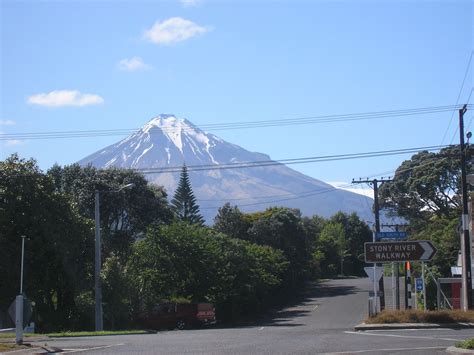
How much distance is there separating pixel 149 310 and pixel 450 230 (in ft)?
93.7

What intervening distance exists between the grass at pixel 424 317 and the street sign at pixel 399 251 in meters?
2.36

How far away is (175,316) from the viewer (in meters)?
38.8

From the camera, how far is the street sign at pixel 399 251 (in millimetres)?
26891

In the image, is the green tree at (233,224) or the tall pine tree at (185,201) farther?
the tall pine tree at (185,201)

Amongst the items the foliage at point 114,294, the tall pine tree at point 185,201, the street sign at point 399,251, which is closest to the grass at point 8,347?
the street sign at point 399,251

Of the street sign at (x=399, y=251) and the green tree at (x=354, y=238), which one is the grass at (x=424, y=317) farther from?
the green tree at (x=354, y=238)

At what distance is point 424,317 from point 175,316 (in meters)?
17.4

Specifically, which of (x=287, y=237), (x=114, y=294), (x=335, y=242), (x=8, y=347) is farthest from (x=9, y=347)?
(x=335, y=242)

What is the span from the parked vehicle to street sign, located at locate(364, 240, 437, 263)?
15003 mm

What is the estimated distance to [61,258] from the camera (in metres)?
38.4

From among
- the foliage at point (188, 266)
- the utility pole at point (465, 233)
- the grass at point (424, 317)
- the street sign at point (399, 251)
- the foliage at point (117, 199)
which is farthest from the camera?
the foliage at point (117, 199)

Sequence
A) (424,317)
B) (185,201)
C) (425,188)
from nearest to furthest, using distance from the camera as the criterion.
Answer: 1. (424,317)
2. (425,188)
3. (185,201)

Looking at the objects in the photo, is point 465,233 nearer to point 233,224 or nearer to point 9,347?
point 9,347

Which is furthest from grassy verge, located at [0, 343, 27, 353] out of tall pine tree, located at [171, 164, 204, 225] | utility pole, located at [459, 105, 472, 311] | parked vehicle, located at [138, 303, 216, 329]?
tall pine tree, located at [171, 164, 204, 225]
